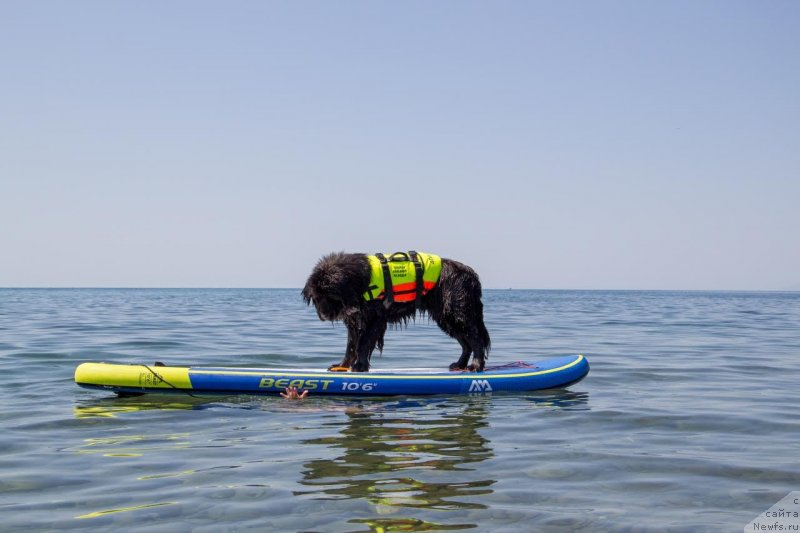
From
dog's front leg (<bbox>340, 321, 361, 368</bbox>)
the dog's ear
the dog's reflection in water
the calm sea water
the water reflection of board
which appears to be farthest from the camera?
dog's front leg (<bbox>340, 321, 361, 368</bbox>)

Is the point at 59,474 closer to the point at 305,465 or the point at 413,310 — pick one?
the point at 305,465

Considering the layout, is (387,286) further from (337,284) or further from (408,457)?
(408,457)

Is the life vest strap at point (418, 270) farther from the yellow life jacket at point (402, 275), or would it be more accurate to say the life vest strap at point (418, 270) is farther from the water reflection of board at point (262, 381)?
the water reflection of board at point (262, 381)

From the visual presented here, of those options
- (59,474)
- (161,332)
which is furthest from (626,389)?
(161,332)

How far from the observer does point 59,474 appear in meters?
6.26

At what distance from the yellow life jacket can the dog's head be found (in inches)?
5.8

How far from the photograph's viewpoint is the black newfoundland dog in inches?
408

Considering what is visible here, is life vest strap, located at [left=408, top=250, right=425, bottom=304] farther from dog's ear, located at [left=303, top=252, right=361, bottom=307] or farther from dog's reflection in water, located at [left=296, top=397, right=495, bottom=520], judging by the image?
dog's reflection in water, located at [left=296, top=397, right=495, bottom=520]

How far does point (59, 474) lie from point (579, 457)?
170 inches

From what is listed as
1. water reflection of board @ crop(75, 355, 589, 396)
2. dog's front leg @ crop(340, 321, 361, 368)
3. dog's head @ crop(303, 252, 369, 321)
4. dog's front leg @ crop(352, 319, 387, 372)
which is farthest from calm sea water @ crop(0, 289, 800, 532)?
dog's head @ crop(303, 252, 369, 321)

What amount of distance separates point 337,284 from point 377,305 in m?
0.63

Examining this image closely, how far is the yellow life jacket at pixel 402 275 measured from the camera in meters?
10.5

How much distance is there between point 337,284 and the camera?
10273 mm

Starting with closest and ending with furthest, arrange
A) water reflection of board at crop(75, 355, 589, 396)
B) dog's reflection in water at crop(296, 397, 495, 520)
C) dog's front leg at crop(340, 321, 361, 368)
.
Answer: dog's reflection in water at crop(296, 397, 495, 520) → water reflection of board at crop(75, 355, 589, 396) → dog's front leg at crop(340, 321, 361, 368)
